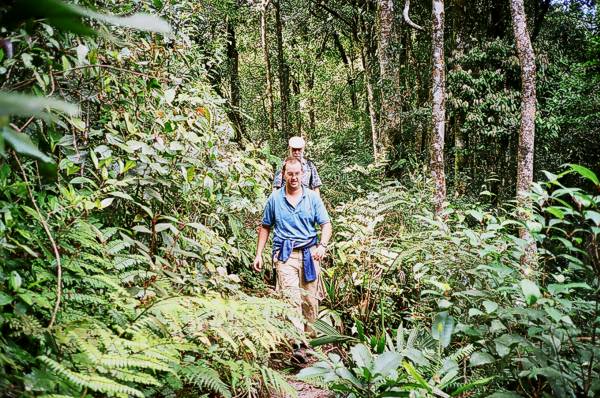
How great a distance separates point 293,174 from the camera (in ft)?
16.9

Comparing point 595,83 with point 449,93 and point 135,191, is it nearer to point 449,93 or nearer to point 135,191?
point 449,93

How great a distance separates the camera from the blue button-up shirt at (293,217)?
5.20m

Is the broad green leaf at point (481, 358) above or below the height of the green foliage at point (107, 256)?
below

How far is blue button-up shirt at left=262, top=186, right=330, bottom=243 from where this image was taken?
17.1 ft

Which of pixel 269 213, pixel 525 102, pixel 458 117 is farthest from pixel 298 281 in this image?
pixel 458 117

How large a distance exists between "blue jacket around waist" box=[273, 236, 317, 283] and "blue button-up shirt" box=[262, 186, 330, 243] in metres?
0.04

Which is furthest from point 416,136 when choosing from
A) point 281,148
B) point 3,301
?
point 3,301

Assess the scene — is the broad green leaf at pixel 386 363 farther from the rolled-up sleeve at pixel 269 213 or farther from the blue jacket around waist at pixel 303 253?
the rolled-up sleeve at pixel 269 213

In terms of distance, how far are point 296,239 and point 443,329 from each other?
2.45m

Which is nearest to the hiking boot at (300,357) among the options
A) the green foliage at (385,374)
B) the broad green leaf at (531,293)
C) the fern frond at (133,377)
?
the green foliage at (385,374)

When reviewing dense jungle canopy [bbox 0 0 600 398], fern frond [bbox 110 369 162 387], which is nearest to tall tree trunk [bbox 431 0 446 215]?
dense jungle canopy [bbox 0 0 600 398]

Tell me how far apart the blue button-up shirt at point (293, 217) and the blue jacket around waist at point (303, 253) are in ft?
0.13

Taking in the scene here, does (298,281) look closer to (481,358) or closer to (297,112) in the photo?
(481,358)

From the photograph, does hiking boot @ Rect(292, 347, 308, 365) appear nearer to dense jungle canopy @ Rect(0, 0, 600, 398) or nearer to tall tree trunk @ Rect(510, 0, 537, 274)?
dense jungle canopy @ Rect(0, 0, 600, 398)
